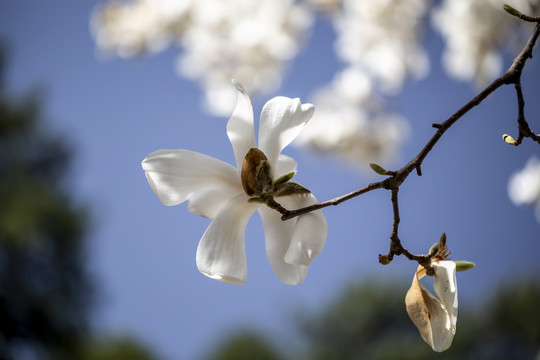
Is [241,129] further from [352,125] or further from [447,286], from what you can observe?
[352,125]

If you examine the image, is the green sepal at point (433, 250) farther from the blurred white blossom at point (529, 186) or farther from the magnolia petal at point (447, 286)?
the blurred white blossom at point (529, 186)

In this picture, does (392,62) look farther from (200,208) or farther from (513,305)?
(513,305)

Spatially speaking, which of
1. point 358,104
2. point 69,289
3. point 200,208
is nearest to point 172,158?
point 200,208

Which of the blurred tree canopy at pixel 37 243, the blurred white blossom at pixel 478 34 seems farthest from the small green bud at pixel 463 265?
the blurred tree canopy at pixel 37 243

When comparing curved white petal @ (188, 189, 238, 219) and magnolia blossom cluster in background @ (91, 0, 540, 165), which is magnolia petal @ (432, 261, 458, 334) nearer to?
curved white petal @ (188, 189, 238, 219)

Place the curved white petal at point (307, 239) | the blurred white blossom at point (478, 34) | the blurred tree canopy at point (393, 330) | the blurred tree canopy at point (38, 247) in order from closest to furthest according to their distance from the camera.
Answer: the curved white petal at point (307, 239) → the blurred white blossom at point (478, 34) → the blurred tree canopy at point (393, 330) → the blurred tree canopy at point (38, 247)
